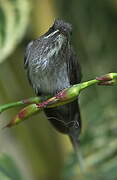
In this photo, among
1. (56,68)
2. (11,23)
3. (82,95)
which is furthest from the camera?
(82,95)

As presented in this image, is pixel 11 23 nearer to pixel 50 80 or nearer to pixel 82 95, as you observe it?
pixel 50 80

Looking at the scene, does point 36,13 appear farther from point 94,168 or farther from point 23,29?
point 94,168

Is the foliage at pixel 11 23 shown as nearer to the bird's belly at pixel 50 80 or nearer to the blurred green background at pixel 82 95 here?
the blurred green background at pixel 82 95

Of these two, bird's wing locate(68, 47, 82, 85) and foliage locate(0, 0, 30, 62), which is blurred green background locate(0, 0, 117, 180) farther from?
bird's wing locate(68, 47, 82, 85)

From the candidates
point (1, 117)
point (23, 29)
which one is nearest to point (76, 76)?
point (23, 29)

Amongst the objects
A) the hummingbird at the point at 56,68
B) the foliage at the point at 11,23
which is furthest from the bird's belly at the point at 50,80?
the foliage at the point at 11,23

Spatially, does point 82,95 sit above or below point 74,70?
below

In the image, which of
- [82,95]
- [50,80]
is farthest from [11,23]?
[82,95]
